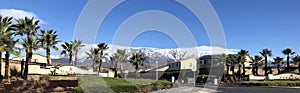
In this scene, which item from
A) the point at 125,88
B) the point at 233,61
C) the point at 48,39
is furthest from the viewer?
the point at 233,61

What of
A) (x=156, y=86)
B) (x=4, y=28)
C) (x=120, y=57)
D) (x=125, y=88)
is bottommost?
(x=156, y=86)

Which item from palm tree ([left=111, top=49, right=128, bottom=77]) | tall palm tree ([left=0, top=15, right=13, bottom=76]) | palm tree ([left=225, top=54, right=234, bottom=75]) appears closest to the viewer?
tall palm tree ([left=0, top=15, right=13, bottom=76])

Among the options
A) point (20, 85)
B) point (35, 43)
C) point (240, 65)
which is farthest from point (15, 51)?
A: point (240, 65)

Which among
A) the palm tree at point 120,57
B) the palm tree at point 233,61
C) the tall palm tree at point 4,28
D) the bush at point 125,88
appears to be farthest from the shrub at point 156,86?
the palm tree at point 120,57

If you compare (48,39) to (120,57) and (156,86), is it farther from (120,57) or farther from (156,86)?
(120,57)

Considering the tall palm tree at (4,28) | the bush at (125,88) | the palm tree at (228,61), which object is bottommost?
the bush at (125,88)

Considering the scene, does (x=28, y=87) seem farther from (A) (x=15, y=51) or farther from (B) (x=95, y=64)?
(B) (x=95, y=64)

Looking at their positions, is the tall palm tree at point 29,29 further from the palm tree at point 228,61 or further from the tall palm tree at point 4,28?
the palm tree at point 228,61

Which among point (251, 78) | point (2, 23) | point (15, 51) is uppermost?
point (2, 23)

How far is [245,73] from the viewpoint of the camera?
315ft

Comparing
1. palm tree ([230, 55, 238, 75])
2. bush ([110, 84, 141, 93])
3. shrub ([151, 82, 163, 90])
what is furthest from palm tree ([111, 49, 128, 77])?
bush ([110, 84, 141, 93])

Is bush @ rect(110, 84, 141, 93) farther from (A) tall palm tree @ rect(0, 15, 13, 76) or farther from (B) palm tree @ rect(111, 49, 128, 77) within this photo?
(B) palm tree @ rect(111, 49, 128, 77)

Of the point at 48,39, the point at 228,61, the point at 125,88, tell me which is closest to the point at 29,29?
the point at 48,39

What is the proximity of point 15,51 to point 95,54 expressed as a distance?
139 feet
